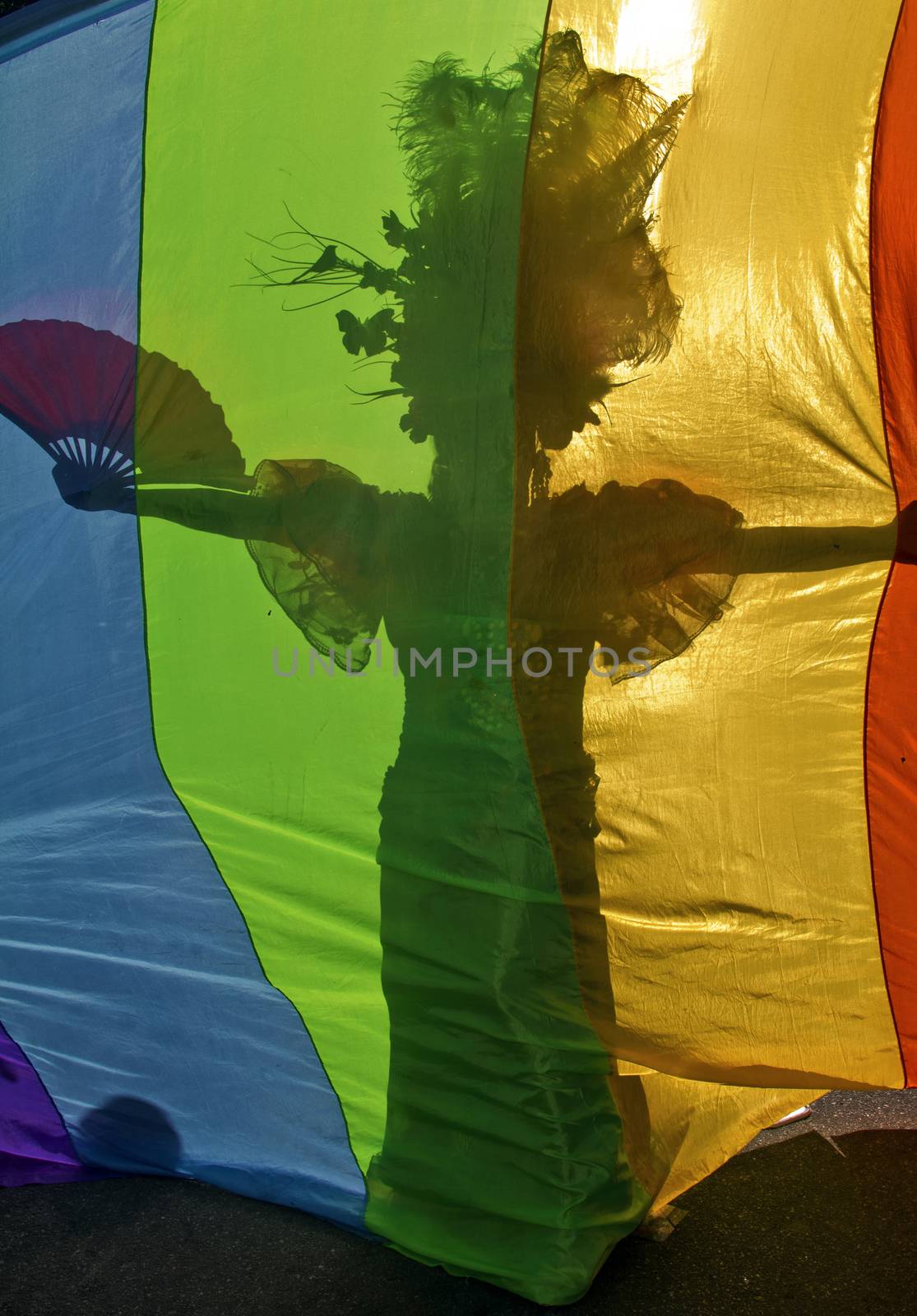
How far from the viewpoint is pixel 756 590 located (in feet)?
7.18

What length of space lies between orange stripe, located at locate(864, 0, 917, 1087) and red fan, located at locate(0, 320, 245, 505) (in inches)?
54.8

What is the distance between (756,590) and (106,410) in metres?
1.53

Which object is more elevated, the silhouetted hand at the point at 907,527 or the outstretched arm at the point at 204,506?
the outstretched arm at the point at 204,506

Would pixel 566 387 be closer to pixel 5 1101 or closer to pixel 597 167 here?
pixel 597 167

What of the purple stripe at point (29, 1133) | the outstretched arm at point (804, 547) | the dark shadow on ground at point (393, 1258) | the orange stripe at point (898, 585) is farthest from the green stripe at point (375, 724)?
the purple stripe at point (29, 1133)

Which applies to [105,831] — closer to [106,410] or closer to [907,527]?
[106,410]

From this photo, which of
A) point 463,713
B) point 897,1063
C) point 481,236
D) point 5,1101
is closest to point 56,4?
point 481,236

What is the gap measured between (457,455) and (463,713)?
54cm

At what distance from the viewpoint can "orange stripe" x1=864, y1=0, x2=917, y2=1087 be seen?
2113 mm

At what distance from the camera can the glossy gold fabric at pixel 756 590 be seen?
2.13 m

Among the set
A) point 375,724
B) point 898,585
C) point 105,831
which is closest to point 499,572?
point 375,724

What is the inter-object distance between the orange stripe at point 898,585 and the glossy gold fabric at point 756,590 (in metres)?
0.03

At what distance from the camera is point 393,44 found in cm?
227

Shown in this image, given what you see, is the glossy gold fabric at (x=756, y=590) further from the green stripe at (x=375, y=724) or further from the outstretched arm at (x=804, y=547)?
the green stripe at (x=375, y=724)
